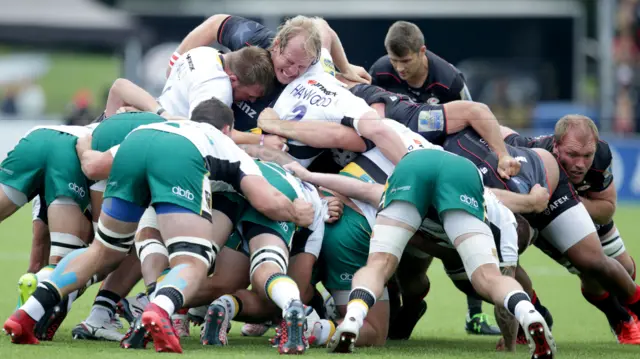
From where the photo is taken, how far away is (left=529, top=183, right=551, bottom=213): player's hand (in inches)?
264

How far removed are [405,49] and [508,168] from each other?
178 centimetres

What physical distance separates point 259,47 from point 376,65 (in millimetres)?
1606

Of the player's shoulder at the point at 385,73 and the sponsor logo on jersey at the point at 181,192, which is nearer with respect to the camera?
the sponsor logo on jersey at the point at 181,192

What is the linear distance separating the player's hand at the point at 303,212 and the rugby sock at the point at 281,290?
0.46 metres

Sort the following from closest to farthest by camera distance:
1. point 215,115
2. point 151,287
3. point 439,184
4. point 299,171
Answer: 1. point 439,184
2. point 151,287
3. point 215,115
4. point 299,171

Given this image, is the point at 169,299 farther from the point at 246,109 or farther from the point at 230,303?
the point at 246,109

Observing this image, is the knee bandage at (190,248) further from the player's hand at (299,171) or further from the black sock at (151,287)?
the player's hand at (299,171)

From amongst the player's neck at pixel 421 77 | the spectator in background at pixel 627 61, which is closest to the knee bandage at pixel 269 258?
the player's neck at pixel 421 77

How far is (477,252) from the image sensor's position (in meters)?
5.90

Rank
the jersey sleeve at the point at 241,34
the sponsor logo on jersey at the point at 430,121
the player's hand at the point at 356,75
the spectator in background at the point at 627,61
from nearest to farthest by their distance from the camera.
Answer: the sponsor logo on jersey at the point at 430,121 < the jersey sleeve at the point at 241,34 < the player's hand at the point at 356,75 < the spectator in background at the point at 627,61

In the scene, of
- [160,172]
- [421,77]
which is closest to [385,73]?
[421,77]

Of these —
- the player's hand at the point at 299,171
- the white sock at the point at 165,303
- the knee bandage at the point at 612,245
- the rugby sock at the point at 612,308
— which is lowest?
the rugby sock at the point at 612,308

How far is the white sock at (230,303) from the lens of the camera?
601cm

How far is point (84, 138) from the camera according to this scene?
6.66 metres
